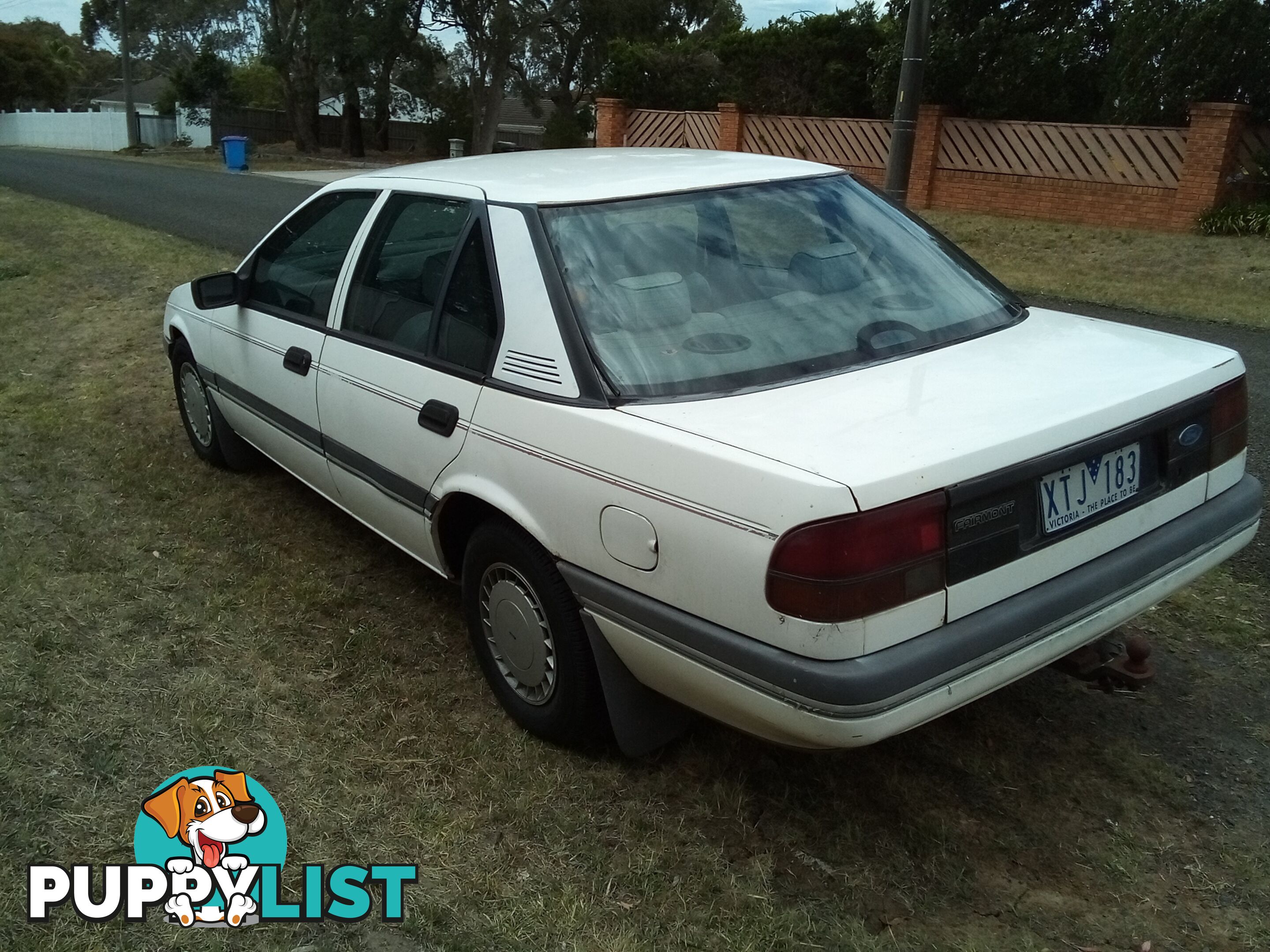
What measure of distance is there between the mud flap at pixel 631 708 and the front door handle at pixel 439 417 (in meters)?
0.76

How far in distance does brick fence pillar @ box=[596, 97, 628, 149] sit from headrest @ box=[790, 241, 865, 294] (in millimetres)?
19120

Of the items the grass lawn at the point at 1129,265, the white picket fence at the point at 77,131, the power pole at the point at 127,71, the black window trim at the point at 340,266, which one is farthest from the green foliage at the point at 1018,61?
the white picket fence at the point at 77,131

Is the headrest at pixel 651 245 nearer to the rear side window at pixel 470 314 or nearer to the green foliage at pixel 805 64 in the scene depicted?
the rear side window at pixel 470 314

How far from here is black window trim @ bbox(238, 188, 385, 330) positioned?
4.07m

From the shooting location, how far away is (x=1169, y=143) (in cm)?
1384

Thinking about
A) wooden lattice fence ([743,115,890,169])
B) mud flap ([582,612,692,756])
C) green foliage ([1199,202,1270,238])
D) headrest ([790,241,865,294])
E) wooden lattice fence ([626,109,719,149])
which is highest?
wooden lattice fence ([626,109,719,149])

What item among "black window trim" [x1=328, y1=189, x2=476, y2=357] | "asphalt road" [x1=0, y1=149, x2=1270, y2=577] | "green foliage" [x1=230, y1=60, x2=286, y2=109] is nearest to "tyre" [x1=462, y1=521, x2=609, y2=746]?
"black window trim" [x1=328, y1=189, x2=476, y2=357]

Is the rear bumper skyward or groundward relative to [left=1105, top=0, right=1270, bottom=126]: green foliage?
groundward

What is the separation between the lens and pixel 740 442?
99.2 inches

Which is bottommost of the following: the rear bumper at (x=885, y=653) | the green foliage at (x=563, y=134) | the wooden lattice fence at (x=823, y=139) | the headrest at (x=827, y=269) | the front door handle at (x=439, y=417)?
the rear bumper at (x=885, y=653)

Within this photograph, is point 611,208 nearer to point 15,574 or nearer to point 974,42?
point 15,574

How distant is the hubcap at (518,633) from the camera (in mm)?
3176

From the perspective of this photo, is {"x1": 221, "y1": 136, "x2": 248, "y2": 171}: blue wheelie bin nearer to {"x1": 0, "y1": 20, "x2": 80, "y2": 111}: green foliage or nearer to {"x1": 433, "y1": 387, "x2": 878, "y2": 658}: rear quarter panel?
{"x1": 433, "y1": 387, "x2": 878, "y2": 658}: rear quarter panel

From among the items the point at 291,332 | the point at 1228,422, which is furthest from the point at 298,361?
the point at 1228,422
